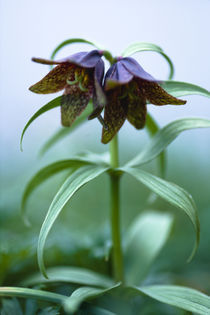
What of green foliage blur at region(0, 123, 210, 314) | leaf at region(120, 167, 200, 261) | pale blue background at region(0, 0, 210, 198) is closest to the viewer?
leaf at region(120, 167, 200, 261)

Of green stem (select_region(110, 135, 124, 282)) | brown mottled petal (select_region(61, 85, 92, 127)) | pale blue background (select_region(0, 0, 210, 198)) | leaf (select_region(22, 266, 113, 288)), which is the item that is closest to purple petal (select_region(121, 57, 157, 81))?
brown mottled petal (select_region(61, 85, 92, 127))

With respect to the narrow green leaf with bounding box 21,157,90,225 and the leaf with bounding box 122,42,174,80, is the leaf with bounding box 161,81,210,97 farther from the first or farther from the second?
the narrow green leaf with bounding box 21,157,90,225

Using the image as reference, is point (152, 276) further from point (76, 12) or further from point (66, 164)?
point (76, 12)

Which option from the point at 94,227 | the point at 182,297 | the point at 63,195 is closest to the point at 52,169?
the point at 63,195

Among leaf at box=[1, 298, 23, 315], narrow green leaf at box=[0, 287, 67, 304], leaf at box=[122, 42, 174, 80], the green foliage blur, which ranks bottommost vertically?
the green foliage blur

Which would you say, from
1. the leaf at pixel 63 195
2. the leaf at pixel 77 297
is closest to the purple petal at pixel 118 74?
the leaf at pixel 63 195

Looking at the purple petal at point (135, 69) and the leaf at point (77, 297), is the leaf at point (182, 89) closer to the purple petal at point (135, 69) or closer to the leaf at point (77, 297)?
the purple petal at point (135, 69)

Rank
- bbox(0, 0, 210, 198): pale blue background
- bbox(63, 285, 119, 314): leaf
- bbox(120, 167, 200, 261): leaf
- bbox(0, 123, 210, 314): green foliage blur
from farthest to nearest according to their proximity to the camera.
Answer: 1. bbox(0, 0, 210, 198): pale blue background
2. bbox(0, 123, 210, 314): green foliage blur
3. bbox(120, 167, 200, 261): leaf
4. bbox(63, 285, 119, 314): leaf
